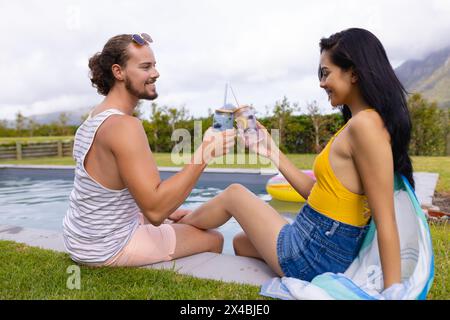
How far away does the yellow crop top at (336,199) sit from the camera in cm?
205

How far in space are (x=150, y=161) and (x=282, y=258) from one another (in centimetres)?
96

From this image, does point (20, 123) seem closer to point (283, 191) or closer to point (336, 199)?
point (283, 191)

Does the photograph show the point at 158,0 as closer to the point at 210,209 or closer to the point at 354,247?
the point at 210,209

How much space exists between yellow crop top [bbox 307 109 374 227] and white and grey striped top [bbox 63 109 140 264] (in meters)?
1.20

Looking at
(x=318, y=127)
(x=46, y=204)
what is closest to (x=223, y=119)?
(x=46, y=204)

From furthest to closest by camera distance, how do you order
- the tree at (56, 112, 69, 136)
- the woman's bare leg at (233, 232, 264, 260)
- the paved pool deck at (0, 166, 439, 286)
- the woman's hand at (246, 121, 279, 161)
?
the tree at (56, 112, 69, 136)
the woman's bare leg at (233, 232, 264, 260)
the woman's hand at (246, 121, 279, 161)
the paved pool deck at (0, 166, 439, 286)

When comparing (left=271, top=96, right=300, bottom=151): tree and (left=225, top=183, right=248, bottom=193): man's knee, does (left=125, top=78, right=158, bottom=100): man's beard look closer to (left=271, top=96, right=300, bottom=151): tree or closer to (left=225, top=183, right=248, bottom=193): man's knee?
(left=225, top=183, right=248, bottom=193): man's knee

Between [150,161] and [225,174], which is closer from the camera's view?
[150,161]

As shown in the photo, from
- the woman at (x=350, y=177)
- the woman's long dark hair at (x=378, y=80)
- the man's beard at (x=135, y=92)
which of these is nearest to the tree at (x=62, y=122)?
the man's beard at (x=135, y=92)

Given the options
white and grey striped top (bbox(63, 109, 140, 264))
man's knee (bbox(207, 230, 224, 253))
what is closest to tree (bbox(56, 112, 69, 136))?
man's knee (bbox(207, 230, 224, 253))

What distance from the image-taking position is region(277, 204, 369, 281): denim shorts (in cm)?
214

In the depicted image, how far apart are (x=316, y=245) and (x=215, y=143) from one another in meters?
0.84

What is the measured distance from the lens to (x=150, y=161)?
226 cm
